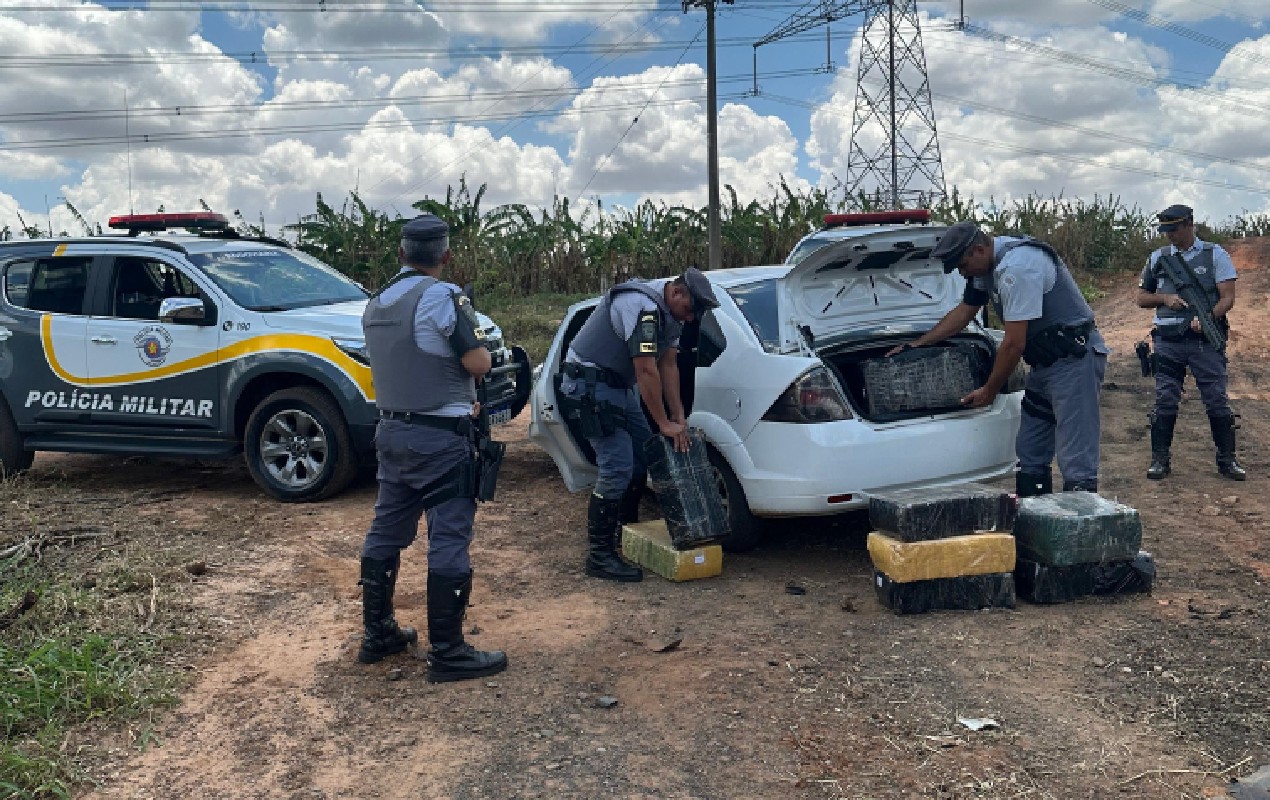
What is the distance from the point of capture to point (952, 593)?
184 inches

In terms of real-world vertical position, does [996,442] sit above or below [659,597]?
above

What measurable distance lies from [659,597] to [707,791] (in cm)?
194

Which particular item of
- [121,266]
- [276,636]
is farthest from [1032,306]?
[121,266]

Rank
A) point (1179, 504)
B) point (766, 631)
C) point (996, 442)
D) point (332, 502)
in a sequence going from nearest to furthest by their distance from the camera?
point (766, 631) < point (996, 442) < point (1179, 504) < point (332, 502)

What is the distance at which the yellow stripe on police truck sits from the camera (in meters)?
6.94

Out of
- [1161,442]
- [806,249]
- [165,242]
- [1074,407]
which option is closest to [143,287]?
[165,242]

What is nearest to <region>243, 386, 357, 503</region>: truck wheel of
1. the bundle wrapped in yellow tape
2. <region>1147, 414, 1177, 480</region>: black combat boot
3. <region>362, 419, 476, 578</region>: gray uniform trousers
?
<region>362, 419, 476, 578</region>: gray uniform trousers

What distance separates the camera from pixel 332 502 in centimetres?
714

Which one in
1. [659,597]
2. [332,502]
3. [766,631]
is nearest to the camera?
[766,631]

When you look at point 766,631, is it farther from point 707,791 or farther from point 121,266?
point 121,266

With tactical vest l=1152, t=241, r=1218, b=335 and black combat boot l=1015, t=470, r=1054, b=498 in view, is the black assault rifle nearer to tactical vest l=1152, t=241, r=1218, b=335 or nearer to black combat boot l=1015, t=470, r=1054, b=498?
tactical vest l=1152, t=241, r=1218, b=335

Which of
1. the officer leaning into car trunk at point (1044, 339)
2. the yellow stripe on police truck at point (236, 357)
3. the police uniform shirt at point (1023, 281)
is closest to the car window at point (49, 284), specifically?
the yellow stripe on police truck at point (236, 357)

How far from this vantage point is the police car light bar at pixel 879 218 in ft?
20.5

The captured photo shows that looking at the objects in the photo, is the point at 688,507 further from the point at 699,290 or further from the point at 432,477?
the point at 432,477
